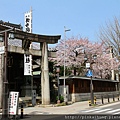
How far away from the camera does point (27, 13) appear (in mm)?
23656

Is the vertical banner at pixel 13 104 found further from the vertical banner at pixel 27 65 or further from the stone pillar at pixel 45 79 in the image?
the stone pillar at pixel 45 79

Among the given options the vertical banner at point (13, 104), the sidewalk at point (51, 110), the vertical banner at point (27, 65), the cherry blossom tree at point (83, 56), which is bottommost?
the sidewalk at point (51, 110)

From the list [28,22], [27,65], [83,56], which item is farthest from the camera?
[83,56]

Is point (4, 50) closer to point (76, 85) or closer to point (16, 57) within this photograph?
point (16, 57)

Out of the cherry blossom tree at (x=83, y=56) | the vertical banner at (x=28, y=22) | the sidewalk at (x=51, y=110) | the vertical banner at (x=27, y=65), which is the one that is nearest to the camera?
the sidewalk at (x=51, y=110)

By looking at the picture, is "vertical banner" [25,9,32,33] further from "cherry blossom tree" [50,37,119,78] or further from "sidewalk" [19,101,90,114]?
"cherry blossom tree" [50,37,119,78]

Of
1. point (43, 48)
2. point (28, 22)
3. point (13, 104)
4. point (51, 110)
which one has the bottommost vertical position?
point (51, 110)

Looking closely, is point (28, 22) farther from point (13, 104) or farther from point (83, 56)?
point (83, 56)

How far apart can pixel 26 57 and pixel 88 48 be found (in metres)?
19.2

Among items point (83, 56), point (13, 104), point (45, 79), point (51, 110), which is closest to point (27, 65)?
point (45, 79)

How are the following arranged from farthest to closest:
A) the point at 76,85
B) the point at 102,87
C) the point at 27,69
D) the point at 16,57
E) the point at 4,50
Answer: the point at 102,87 < the point at 76,85 < the point at 16,57 < the point at 27,69 < the point at 4,50

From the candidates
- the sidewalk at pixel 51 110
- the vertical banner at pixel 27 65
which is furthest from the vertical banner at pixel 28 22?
the sidewalk at pixel 51 110

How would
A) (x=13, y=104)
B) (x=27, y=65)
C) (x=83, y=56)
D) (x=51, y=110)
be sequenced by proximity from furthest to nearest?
(x=83, y=56) < (x=27, y=65) < (x=51, y=110) < (x=13, y=104)

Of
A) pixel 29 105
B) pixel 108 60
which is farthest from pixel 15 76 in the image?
pixel 108 60
